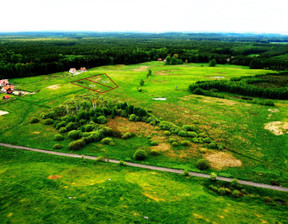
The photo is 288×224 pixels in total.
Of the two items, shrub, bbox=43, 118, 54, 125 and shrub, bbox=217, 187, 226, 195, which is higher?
shrub, bbox=43, 118, 54, 125

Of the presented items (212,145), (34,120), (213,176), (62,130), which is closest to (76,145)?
(62,130)

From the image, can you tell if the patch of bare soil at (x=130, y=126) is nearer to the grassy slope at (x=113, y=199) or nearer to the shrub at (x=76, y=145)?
the shrub at (x=76, y=145)

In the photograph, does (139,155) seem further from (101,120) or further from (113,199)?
(101,120)

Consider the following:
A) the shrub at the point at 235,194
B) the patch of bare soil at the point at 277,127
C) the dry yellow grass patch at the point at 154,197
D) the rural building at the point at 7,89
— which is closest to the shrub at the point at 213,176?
the shrub at the point at 235,194

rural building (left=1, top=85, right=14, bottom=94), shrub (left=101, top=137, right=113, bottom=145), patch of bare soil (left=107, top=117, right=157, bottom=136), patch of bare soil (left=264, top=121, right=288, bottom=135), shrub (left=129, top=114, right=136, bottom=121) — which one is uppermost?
rural building (left=1, top=85, right=14, bottom=94)

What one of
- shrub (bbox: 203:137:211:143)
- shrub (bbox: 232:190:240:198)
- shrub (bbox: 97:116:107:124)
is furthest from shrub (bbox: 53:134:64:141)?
shrub (bbox: 232:190:240:198)

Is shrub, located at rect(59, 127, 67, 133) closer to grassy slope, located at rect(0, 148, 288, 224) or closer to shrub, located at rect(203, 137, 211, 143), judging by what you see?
grassy slope, located at rect(0, 148, 288, 224)

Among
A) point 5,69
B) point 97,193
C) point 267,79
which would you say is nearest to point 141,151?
point 97,193
